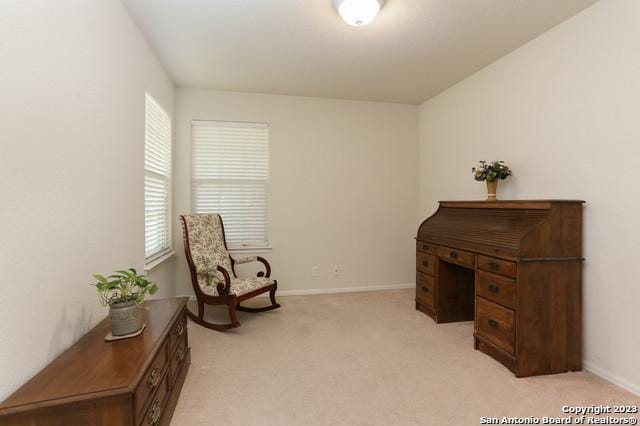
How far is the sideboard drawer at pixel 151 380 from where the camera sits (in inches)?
48.6

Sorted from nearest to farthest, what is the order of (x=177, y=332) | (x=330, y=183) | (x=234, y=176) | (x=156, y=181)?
(x=177, y=332) < (x=156, y=181) < (x=234, y=176) < (x=330, y=183)

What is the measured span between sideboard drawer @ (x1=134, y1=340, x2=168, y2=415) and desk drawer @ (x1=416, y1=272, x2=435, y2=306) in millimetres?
2491

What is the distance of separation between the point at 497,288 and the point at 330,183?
2386 mm

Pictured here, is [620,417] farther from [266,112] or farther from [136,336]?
[266,112]

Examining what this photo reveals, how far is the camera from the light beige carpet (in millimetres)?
1750

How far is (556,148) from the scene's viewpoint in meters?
2.44

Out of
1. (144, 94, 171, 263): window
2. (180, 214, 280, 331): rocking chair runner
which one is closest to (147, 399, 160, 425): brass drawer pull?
(180, 214, 280, 331): rocking chair runner

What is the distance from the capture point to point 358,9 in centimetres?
205

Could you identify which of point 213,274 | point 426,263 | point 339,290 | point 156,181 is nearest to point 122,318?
point 213,274

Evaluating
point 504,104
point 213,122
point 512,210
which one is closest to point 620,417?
point 512,210

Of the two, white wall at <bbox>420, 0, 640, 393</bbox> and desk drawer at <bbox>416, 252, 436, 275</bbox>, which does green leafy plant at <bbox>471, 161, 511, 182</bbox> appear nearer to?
white wall at <bbox>420, 0, 640, 393</bbox>

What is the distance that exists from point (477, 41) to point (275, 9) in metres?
1.72

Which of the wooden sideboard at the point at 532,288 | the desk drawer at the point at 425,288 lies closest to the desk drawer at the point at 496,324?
the wooden sideboard at the point at 532,288

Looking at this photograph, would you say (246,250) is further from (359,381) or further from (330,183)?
(359,381)
